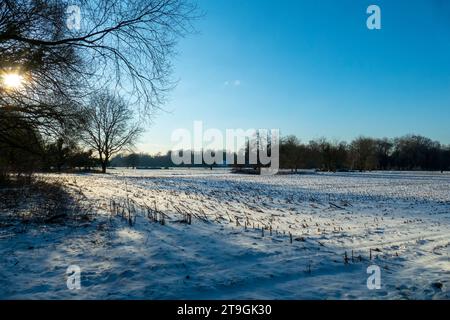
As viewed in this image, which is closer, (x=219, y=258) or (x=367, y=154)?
(x=219, y=258)

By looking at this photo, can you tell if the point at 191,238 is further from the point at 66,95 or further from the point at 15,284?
the point at 66,95

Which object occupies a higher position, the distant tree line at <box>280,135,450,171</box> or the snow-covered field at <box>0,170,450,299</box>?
the distant tree line at <box>280,135,450,171</box>

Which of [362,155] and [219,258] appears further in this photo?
[362,155]

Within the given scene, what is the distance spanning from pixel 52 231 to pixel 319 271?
19.1 ft

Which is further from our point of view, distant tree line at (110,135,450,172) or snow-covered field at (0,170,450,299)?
distant tree line at (110,135,450,172)

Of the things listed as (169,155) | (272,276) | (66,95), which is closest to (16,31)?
(66,95)

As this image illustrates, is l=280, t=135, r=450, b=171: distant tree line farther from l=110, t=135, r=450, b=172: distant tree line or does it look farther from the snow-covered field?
the snow-covered field

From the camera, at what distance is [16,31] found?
909 cm

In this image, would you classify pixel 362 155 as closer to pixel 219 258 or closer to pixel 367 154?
pixel 367 154

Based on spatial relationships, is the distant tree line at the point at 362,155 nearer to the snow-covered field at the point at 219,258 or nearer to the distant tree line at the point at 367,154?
the distant tree line at the point at 367,154

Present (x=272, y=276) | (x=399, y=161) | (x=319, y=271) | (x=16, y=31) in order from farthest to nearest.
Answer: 1. (x=399, y=161)
2. (x=16, y=31)
3. (x=319, y=271)
4. (x=272, y=276)

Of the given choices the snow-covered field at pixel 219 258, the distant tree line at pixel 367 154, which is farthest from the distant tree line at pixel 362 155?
the snow-covered field at pixel 219 258

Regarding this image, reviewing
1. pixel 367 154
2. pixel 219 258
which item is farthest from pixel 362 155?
pixel 219 258

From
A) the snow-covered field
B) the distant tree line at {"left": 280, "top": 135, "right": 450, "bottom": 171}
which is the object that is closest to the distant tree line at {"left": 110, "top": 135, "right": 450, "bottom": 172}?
the distant tree line at {"left": 280, "top": 135, "right": 450, "bottom": 171}
